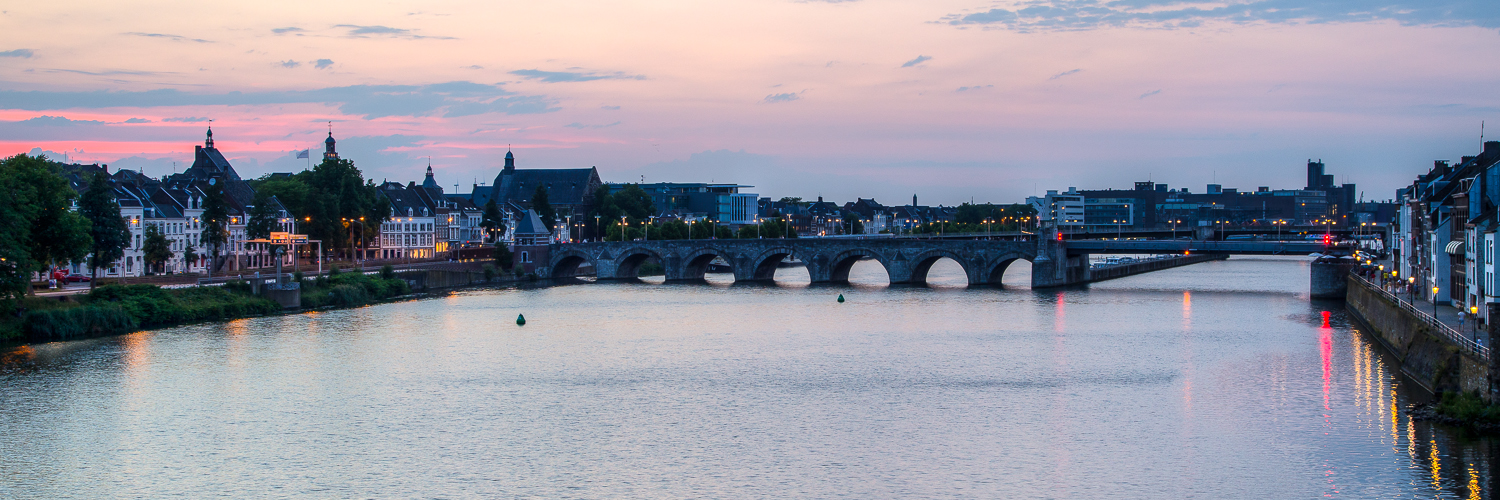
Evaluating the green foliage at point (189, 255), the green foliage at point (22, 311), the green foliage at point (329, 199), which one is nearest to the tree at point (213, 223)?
the green foliage at point (189, 255)

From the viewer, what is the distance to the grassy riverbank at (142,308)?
53250mm

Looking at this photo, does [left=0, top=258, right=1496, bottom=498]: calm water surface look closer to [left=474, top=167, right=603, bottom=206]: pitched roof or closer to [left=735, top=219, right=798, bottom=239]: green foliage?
[left=735, top=219, right=798, bottom=239]: green foliage

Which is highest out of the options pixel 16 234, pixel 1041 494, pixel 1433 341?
pixel 16 234

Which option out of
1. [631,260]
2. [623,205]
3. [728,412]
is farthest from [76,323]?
[623,205]

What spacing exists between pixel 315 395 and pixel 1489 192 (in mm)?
39776

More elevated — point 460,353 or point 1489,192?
point 1489,192

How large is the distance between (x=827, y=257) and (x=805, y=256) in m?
1.77

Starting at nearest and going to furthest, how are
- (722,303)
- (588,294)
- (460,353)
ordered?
1. (460,353)
2. (722,303)
3. (588,294)

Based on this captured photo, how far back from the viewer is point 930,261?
97.7m

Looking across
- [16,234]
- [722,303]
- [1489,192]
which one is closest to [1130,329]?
[1489,192]

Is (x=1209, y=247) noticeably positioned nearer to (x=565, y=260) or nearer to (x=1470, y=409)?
(x=565, y=260)

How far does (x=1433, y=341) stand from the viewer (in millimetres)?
38094

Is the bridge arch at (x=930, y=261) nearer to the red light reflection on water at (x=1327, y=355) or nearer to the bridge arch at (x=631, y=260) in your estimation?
the bridge arch at (x=631, y=260)

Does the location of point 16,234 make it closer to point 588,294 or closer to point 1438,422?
point 588,294
